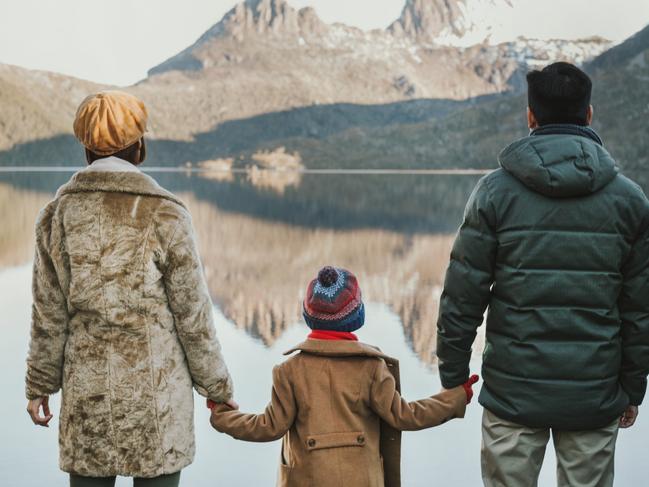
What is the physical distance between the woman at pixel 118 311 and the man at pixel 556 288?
2.66 feet

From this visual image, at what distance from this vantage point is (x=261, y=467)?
15.4ft

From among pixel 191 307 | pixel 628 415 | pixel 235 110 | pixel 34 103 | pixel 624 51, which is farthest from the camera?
pixel 235 110

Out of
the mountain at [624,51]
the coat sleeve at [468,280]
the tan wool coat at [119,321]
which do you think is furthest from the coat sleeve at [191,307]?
the mountain at [624,51]

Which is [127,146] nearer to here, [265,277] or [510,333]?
[510,333]

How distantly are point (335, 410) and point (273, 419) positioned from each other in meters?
0.19

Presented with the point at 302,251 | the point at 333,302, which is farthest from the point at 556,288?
the point at 302,251

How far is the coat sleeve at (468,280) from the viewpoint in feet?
Answer: 8.34

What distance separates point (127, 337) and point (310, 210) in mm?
24937

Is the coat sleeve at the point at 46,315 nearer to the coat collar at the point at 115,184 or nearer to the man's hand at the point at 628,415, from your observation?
the coat collar at the point at 115,184

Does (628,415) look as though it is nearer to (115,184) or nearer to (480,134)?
(115,184)

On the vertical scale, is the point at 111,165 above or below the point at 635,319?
above

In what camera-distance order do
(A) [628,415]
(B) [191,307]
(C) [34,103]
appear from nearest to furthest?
(B) [191,307], (A) [628,415], (C) [34,103]

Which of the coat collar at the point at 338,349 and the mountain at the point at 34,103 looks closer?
the coat collar at the point at 338,349

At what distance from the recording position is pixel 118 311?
98.1 inches
